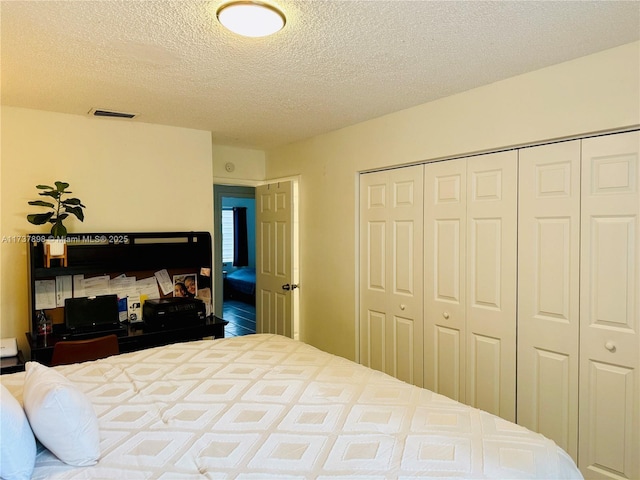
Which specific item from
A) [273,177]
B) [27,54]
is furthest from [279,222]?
[27,54]

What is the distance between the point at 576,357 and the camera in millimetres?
2404


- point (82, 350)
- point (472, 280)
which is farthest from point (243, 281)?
point (472, 280)

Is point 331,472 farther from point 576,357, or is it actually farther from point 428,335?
point 428,335

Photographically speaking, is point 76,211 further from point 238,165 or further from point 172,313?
point 238,165

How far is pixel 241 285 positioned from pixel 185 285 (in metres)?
4.32

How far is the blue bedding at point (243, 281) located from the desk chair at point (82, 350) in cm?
492

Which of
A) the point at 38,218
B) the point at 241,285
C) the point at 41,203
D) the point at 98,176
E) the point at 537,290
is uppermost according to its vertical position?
the point at 98,176

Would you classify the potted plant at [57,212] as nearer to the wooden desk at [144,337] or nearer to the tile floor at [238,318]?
the wooden desk at [144,337]

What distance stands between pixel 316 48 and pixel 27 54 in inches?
58.3

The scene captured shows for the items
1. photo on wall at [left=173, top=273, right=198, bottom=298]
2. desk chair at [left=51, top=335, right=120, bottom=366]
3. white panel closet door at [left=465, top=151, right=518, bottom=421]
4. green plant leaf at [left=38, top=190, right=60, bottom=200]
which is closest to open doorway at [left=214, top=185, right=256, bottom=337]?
photo on wall at [left=173, top=273, right=198, bottom=298]

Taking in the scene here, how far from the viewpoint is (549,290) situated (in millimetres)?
2521

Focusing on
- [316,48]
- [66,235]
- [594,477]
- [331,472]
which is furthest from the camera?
[66,235]

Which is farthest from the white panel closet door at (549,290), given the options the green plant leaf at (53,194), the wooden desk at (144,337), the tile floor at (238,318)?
the tile floor at (238,318)

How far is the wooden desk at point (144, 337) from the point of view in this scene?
2840 millimetres
